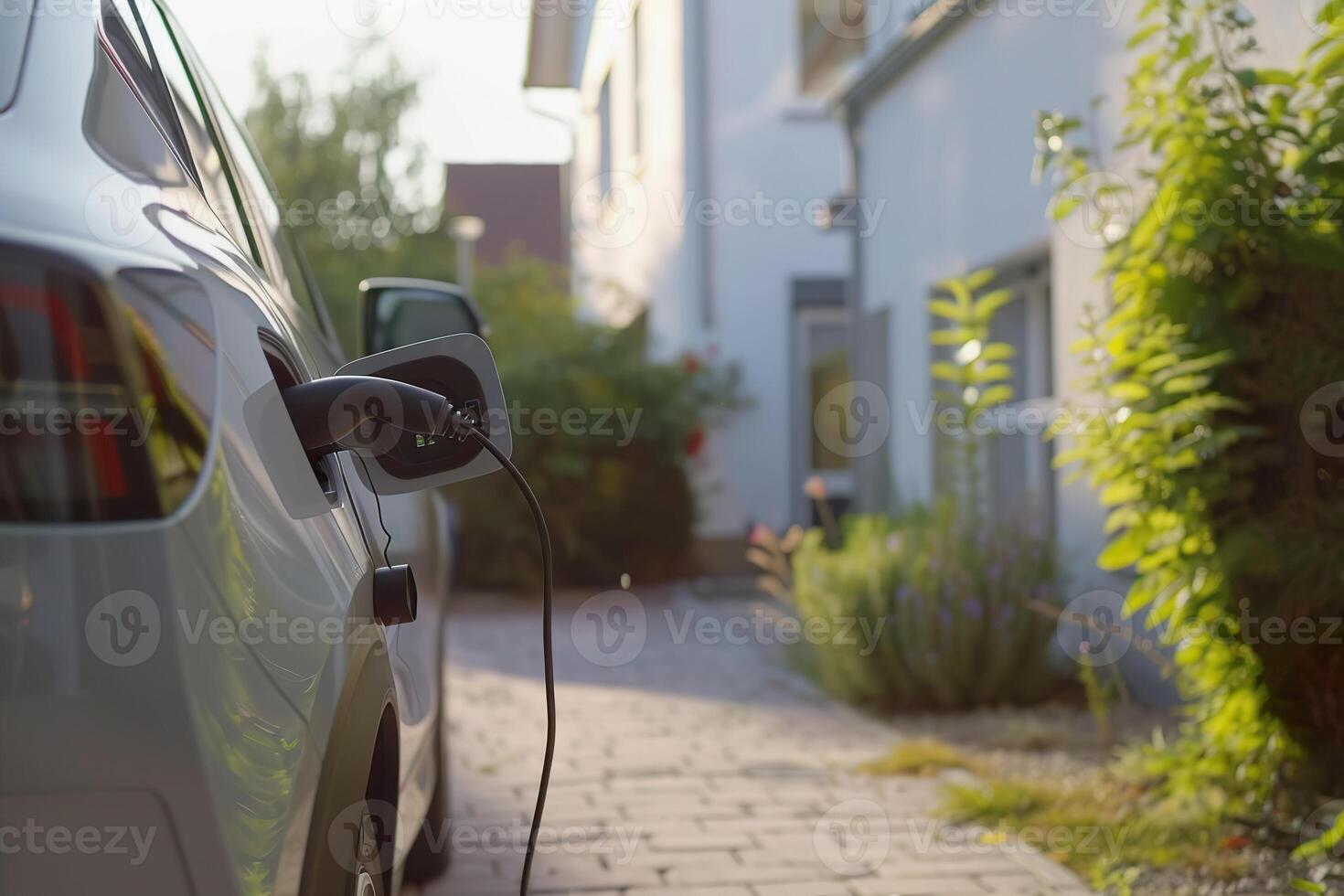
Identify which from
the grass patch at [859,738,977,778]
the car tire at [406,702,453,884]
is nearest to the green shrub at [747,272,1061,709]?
the grass patch at [859,738,977,778]

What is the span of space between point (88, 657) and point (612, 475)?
1132 cm

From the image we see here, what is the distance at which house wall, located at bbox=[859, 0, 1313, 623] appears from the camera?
6625 millimetres

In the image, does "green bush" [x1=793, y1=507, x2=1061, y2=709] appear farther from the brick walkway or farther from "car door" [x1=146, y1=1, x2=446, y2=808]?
"car door" [x1=146, y1=1, x2=446, y2=808]

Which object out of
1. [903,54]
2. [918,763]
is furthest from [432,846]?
[903,54]

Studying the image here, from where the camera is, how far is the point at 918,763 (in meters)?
5.56

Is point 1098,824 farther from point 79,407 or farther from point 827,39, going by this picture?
point 827,39

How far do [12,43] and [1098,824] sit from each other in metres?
3.97

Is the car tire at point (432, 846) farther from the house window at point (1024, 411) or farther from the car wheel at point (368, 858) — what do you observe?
the house window at point (1024, 411)

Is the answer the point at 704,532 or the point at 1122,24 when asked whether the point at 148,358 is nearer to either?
the point at 1122,24

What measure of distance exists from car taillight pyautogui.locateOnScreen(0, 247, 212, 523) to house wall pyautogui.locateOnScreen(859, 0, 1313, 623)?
356cm

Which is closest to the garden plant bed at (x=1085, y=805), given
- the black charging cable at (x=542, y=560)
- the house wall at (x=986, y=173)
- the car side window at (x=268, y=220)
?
the house wall at (x=986, y=173)

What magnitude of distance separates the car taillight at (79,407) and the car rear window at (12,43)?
0.27 meters

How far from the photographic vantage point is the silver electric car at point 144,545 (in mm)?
1091

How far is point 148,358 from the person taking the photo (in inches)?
46.3
